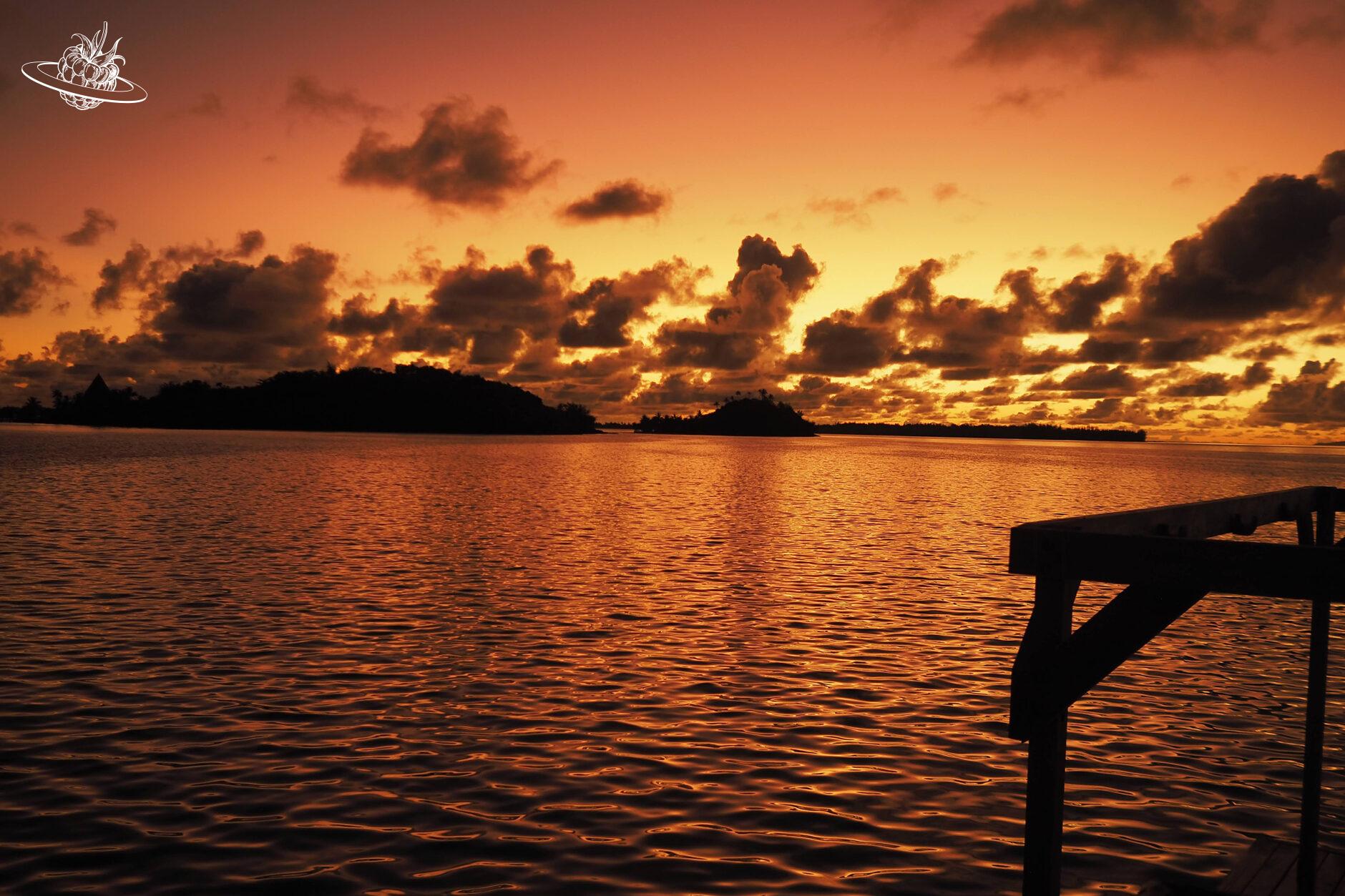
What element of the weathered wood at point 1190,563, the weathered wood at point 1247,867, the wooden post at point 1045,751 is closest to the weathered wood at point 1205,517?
the weathered wood at point 1190,563

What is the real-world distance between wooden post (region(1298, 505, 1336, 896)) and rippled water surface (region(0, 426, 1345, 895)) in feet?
5.59

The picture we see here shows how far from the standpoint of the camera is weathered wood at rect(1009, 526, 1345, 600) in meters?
4.95

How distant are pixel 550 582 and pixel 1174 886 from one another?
72.6 ft

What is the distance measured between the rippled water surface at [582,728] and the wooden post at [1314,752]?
5.59 feet

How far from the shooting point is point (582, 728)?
47.1 ft

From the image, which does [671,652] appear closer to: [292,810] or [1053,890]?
[292,810]

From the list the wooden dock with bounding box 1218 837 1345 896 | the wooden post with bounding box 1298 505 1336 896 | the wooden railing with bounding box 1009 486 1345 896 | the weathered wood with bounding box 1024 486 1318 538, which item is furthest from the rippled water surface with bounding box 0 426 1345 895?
the wooden railing with bounding box 1009 486 1345 896

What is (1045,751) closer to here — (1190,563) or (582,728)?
(1190,563)

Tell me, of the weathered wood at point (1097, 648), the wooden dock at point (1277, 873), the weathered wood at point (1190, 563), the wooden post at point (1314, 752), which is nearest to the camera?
the weathered wood at point (1190, 563)

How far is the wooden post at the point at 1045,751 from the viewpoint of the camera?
541 cm

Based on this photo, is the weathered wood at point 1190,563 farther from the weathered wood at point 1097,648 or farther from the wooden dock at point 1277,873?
the wooden dock at point 1277,873

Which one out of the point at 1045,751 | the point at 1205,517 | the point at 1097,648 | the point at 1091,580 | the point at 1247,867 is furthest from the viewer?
the point at 1247,867

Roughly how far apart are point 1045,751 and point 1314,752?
4.70m

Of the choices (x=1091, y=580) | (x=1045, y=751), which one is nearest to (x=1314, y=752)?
(x=1045, y=751)
